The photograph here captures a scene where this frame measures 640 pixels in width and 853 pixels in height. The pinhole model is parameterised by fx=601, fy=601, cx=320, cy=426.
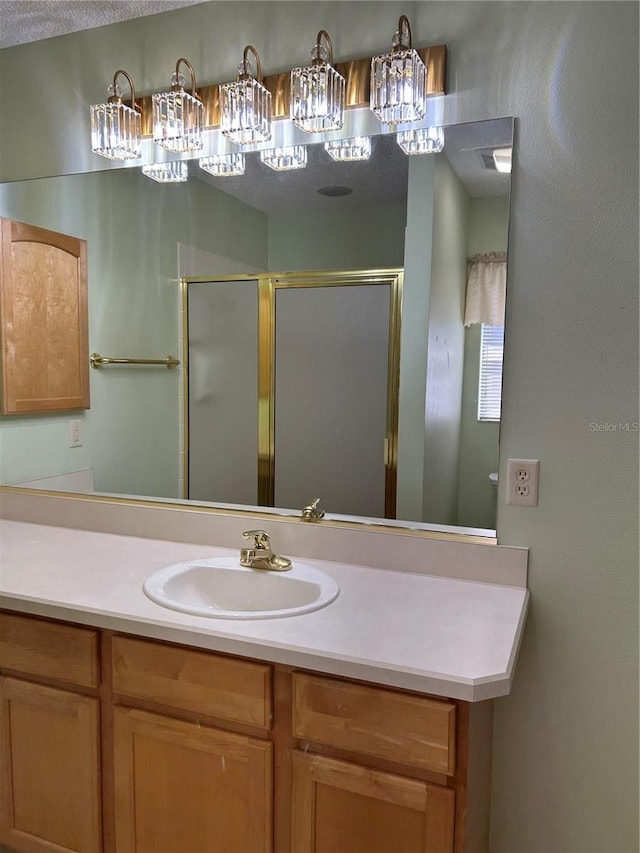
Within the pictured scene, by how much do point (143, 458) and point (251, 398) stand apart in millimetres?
456

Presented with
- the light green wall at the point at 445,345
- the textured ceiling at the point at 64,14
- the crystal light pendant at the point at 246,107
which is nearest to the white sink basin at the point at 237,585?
the light green wall at the point at 445,345

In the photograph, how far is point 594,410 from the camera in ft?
4.77

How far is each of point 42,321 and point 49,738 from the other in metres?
1.36

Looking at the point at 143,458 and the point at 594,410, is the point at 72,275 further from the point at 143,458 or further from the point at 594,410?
the point at 594,410

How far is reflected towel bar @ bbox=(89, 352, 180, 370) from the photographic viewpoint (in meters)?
1.94

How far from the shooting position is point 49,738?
1479 millimetres

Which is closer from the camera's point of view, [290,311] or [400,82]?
[400,82]

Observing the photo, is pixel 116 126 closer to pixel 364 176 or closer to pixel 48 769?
pixel 364 176

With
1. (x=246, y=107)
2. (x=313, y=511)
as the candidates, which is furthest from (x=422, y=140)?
(x=313, y=511)

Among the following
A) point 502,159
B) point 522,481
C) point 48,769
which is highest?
point 502,159

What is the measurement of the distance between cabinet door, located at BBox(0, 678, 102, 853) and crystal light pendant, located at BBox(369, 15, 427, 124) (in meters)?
1.65

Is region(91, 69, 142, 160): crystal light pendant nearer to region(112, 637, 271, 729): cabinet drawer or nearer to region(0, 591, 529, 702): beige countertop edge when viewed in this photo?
region(0, 591, 529, 702): beige countertop edge

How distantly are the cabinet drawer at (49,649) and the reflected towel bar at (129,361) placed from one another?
855mm

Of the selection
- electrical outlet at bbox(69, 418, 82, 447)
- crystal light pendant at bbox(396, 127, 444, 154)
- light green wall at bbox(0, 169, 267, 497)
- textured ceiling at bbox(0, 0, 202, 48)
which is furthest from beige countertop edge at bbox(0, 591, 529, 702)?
textured ceiling at bbox(0, 0, 202, 48)
